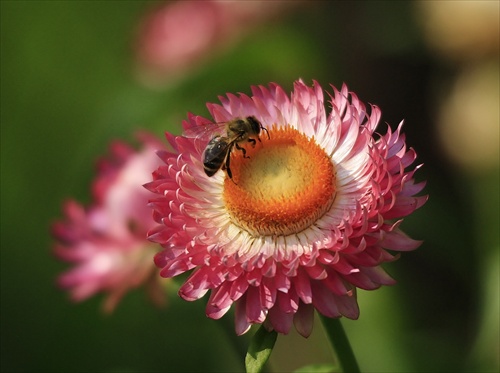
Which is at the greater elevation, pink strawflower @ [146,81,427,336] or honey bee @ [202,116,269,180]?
honey bee @ [202,116,269,180]

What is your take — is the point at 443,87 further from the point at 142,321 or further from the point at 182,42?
the point at 142,321

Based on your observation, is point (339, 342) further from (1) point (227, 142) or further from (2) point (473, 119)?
(2) point (473, 119)

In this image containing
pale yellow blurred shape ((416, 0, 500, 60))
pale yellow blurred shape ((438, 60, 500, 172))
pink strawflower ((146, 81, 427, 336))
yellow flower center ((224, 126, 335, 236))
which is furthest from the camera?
pale yellow blurred shape ((416, 0, 500, 60))

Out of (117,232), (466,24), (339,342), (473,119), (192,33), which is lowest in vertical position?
(339,342)

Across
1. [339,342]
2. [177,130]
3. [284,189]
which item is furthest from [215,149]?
[177,130]

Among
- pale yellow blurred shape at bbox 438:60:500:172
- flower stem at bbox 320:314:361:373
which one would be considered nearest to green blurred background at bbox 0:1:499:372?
pale yellow blurred shape at bbox 438:60:500:172

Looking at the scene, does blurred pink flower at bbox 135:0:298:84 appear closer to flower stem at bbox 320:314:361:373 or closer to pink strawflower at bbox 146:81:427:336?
pink strawflower at bbox 146:81:427:336
